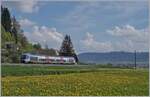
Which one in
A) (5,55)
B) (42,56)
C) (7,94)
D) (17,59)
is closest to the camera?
(7,94)

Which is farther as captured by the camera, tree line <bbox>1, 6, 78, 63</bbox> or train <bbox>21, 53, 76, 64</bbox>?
train <bbox>21, 53, 76, 64</bbox>

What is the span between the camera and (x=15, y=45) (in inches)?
3236

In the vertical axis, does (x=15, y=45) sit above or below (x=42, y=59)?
above

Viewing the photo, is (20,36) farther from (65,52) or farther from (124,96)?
(124,96)

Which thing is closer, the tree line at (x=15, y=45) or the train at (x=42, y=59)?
the tree line at (x=15, y=45)

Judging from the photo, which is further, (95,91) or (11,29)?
(11,29)

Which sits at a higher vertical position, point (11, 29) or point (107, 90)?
point (11, 29)

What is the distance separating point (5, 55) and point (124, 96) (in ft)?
189

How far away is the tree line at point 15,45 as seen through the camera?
2588 inches

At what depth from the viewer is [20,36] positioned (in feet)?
299

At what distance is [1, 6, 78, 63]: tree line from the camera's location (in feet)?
216

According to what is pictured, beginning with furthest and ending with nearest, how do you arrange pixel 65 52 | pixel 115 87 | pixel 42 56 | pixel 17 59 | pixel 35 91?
pixel 65 52, pixel 42 56, pixel 17 59, pixel 115 87, pixel 35 91

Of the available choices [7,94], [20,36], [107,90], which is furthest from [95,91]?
[20,36]

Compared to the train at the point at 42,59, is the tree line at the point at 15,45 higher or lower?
higher
